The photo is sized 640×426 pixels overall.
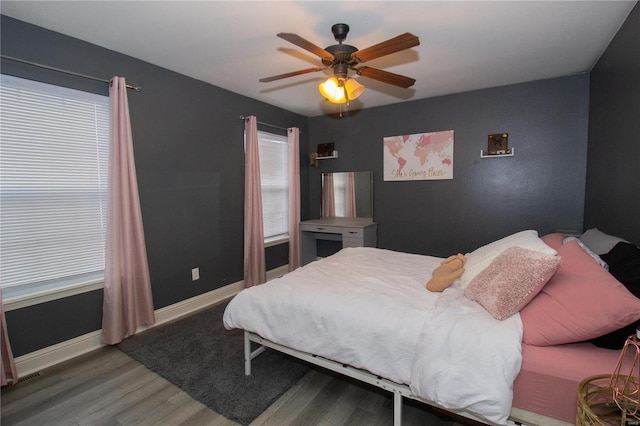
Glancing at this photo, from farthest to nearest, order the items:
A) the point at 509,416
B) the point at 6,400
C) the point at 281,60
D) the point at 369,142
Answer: the point at 369,142
the point at 281,60
the point at 6,400
the point at 509,416

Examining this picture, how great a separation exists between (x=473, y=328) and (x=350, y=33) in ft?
6.77

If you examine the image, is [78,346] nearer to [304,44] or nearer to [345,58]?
[304,44]

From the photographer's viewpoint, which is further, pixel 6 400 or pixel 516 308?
pixel 6 400

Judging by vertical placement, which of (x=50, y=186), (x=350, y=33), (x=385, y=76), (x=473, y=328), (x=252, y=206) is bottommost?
(x=473, y=328)

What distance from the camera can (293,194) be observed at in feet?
14.0

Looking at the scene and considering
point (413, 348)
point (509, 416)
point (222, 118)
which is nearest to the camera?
point (509, 416)

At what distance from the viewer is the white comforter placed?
125cm

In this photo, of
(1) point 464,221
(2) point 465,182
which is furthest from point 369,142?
(1) point 464,221

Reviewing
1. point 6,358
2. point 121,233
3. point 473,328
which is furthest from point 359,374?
point 6,358

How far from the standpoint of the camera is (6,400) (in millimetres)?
1829

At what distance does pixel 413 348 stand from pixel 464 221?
2734mm

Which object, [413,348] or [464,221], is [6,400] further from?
[464,221]

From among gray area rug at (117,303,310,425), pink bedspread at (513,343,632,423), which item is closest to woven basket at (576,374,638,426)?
pink bedspread at (513,343,632,423)

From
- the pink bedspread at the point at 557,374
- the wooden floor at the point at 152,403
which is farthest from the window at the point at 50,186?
the pink bedspread at the point at 557,374
